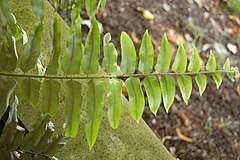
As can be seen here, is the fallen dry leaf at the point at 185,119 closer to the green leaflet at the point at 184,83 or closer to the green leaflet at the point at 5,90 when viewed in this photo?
the green leaflet at the point at 184,83

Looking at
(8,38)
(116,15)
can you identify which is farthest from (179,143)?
(8,38)

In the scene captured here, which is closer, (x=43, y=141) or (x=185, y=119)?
(x=43, y=141)

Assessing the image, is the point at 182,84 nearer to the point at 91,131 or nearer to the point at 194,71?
the point at 194,71

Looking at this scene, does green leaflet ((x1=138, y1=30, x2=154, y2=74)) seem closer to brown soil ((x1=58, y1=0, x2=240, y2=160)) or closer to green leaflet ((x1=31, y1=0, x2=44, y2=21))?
green leaflet ((x1=31, y1=0, x2=44, y2=21))

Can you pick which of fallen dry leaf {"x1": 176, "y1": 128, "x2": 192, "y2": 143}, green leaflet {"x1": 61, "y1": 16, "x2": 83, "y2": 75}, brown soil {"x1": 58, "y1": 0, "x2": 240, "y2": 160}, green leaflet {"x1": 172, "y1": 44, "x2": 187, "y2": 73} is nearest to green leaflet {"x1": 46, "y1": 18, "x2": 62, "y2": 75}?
green leaflet {"x1": 61, "y1": 16, "x2": 83, "y2": 75}

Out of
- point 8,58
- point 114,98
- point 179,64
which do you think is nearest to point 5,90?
point 8,58

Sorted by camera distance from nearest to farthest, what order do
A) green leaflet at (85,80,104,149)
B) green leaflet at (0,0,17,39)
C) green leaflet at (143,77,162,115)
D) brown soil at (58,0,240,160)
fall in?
green leaflet at (0,0,17,39), green leaflet at (85,80,104,149), green leaflet at (143,77,162,115), brown soil at (58,0,240,160)

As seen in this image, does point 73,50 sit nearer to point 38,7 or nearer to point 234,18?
point 38,7
